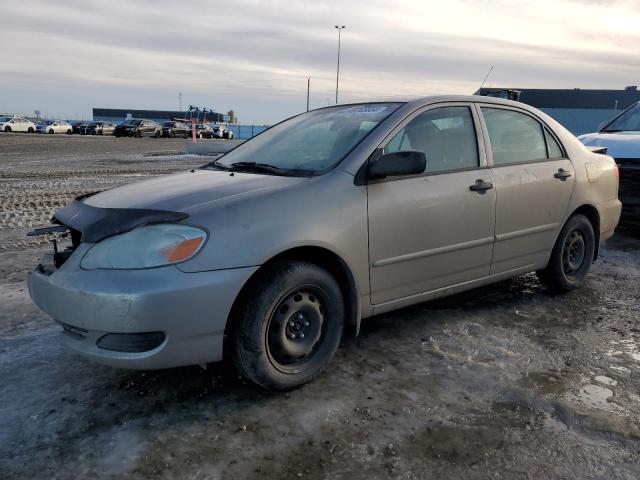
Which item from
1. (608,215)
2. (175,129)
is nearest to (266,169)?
(608,215)

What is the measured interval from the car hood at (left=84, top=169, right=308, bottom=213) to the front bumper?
0.40m

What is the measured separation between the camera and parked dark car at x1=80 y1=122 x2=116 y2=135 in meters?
46.2

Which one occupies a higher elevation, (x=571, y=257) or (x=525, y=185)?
(x=525, y=185)

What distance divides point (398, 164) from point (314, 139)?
0.80m

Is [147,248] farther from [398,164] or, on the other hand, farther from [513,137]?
[513,137]

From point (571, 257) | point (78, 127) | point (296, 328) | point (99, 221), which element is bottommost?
point (296, 328)

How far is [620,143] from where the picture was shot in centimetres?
704

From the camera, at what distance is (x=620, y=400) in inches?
120

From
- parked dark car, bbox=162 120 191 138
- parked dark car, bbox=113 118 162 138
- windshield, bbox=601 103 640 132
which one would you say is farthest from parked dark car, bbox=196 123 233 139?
windshield, bbox=601 103 640 132

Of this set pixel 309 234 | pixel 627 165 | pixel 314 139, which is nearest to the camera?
pixel 309 234

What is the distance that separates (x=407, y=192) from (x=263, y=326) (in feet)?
4.11

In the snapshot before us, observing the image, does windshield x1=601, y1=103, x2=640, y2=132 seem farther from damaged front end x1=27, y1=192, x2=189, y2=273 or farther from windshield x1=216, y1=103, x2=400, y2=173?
damaged front end x1=27, y1=192, x2=189, y2=273

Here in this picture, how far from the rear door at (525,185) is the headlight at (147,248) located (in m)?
2.29

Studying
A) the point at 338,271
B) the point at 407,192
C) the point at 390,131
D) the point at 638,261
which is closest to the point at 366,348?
the point at 338,271
